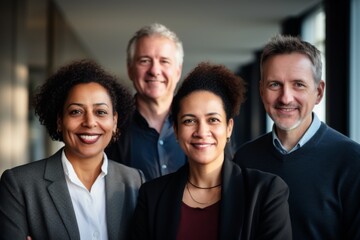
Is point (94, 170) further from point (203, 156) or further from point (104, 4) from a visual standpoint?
point (104, 4)

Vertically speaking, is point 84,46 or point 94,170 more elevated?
point 84,46

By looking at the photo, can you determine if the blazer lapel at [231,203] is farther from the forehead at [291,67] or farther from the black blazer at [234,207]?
the forehead at [291,67]

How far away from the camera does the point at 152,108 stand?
361cm

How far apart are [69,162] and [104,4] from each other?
21.1ft

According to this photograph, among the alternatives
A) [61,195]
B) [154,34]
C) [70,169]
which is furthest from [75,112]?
[154,34]

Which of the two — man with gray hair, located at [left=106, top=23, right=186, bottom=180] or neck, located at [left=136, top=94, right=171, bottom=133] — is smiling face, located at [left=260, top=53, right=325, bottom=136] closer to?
man with gray hair, located at [left=106, top=23, right=186, bottom=180]

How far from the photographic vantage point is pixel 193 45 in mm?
13367

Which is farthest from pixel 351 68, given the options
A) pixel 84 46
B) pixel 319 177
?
pixel 84 46

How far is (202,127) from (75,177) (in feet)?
2.19

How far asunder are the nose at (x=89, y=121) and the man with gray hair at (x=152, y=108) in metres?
0.70

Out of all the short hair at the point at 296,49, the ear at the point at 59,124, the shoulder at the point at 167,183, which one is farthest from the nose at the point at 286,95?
the ear at the point at 59,124

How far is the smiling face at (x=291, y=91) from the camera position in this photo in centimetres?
269

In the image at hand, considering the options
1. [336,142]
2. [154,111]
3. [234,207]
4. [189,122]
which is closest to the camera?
[234,207]

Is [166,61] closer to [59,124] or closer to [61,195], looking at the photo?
[59,124]
